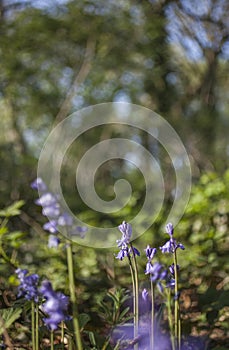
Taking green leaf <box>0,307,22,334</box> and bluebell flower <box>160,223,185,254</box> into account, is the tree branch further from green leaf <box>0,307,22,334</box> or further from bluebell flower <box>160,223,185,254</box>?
bluebell flower <box>160,223,185,254</box>

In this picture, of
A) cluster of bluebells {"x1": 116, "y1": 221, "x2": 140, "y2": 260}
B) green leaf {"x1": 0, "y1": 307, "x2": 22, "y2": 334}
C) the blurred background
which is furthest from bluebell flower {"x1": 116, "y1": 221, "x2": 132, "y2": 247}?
the blurred background

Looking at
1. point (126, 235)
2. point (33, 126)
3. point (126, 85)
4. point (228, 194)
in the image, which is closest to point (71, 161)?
point (33, 126)

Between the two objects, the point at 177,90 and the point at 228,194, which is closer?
the point at 228,194

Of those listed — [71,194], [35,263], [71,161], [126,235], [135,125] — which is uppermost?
[135,125]

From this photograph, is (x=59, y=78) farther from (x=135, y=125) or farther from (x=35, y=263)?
(x=35, y=263)

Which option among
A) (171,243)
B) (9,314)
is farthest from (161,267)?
(9,314)

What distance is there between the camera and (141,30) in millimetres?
7598

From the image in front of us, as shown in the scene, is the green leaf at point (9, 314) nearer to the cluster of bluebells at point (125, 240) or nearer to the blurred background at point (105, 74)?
the cluster of bluebells at point (125, 240)

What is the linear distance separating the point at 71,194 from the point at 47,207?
5.30 m

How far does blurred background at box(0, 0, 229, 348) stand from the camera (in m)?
6.63

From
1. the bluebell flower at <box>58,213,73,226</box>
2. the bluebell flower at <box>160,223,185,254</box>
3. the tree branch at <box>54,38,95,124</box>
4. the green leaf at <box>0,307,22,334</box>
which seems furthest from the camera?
the tree branch at <box>54,38,95,124</box>

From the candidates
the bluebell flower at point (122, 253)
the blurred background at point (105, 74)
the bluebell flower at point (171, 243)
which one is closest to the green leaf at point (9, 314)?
the bluebell flower at point (122, 253)

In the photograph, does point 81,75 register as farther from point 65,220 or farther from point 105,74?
point 65,220

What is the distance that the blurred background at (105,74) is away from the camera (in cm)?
663
